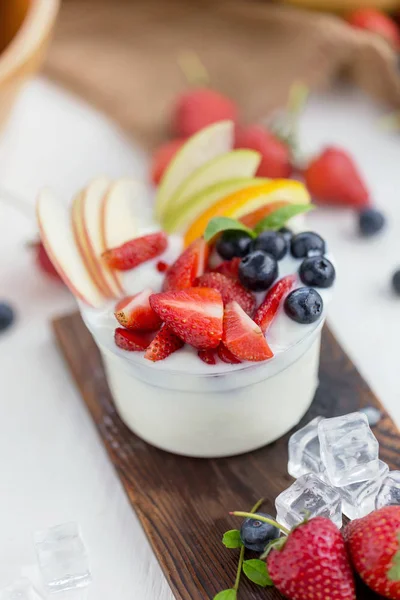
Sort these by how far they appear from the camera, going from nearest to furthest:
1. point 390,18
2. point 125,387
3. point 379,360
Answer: point 125,387
point 379,360
point 390,18

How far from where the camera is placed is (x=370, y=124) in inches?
129

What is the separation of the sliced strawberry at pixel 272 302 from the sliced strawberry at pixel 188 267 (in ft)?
0.59

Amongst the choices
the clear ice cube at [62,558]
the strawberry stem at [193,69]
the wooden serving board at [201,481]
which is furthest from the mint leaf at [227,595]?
the strawberry stem at [193,69]

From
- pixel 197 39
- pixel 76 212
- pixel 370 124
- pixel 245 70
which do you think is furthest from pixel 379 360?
pixel 197 39

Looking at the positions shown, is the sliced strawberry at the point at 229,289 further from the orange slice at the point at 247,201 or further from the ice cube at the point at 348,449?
the ice cube at the point at 348,449

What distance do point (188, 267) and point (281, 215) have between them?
10.9 inches

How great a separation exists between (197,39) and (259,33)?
0.24 m

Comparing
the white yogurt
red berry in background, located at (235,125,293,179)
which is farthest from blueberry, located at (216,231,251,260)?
red berry in background, located at (235,125,293,179)

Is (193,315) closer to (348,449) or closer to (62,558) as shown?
(348,449)

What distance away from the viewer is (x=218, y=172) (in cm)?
236

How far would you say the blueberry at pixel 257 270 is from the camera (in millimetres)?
2006

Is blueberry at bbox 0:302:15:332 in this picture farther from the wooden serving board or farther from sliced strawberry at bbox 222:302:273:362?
sliced strawberry at bbox 222:302:273:362

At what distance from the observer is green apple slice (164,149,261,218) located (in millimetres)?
2340

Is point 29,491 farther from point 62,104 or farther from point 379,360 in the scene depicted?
point 62,104
